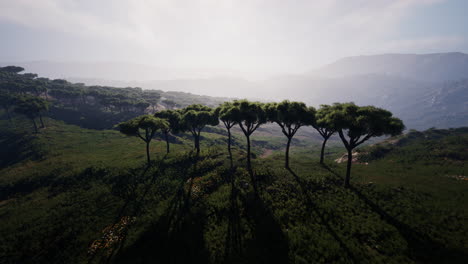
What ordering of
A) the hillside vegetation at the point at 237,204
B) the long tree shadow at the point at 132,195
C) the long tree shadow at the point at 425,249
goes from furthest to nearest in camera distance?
1. the long tree shadow at the point at 132,195
2. the hillside vegetation at the point at 237,204
3. the long tree shadow at the point at 425,249

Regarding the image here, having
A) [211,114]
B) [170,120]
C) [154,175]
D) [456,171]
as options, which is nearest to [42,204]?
[154,175]

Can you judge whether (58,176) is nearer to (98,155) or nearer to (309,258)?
(98,155)

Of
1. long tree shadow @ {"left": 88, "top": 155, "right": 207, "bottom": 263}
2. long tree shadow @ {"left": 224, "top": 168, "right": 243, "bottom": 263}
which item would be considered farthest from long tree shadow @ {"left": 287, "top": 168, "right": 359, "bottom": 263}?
long tree shadow @ {"left": 88, "top": 155, "right": 207, "bottom": 263}

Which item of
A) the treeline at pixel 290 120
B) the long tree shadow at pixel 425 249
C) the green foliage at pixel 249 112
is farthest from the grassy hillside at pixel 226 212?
the green foliage at pixel 249 112

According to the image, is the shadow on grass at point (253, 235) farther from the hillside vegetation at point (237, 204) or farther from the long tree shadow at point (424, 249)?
the long tree shadow at point (424, 249)

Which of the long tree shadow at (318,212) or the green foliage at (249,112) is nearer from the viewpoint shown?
the long tree shadow at (318,212)

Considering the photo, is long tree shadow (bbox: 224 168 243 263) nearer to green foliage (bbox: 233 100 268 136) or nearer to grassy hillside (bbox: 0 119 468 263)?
grassy hillside (bbox: 0 119 468 263)
